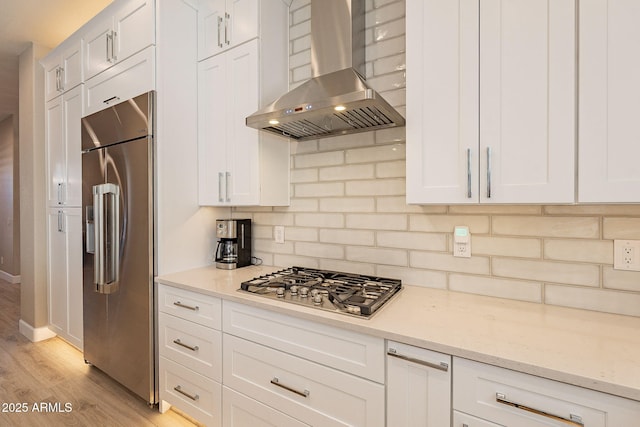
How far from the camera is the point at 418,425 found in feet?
3.50

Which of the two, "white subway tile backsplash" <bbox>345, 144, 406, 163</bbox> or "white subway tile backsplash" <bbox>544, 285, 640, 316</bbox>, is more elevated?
"white subway tile backsplash" <bbox>345, 144, 406, 163</bbox>

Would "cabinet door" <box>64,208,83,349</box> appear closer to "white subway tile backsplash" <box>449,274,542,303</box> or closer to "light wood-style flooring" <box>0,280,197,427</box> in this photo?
"light wood-style flooring" <box>0,280,197,427</box>

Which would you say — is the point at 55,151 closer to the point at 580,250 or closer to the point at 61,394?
the point at 61,394

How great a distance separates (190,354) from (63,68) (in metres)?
2.79

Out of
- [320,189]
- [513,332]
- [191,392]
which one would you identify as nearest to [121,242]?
[191,392]

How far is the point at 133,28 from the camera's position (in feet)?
6.86

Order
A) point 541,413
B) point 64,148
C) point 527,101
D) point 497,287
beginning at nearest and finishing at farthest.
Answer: point 541,413 → point 527,101 → point 497,287 → point 64,148

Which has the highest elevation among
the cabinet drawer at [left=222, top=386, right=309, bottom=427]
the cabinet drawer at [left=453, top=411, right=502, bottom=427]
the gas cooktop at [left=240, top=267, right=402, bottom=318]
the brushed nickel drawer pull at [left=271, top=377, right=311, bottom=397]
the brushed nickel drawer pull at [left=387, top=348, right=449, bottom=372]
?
the gas cooktop at [left=240, top=267, right=402, bottom=318]

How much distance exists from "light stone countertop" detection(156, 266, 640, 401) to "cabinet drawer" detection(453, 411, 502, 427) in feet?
0.65

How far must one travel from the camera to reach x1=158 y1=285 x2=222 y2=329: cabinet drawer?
166 centimetres

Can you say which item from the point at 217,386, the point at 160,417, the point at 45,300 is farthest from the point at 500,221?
the point at 45,300

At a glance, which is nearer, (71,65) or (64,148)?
(71,65)

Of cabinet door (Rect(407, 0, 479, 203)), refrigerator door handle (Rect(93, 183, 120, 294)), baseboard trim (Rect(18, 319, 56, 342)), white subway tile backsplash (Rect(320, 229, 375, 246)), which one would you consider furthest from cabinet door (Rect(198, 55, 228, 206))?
baseboard trim (Rect(18, 319, 56, 342))

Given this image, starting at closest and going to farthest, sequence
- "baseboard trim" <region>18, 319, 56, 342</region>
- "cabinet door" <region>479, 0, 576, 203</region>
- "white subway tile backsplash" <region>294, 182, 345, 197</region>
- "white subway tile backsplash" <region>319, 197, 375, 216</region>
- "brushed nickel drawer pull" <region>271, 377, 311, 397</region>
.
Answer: "cabinet door" <region>479, 0, 576, 203</region>
"brushed nickel drawer pull" <region>271, 377, 311, 397</region>
"white subway tile backsplash" <region>319, 197, 375, 216</region>
"white subway tile backsplash" <region>294, 182, 345, 197</region>
"baseboard trim" <region>18, 319, 56, 342</region>
